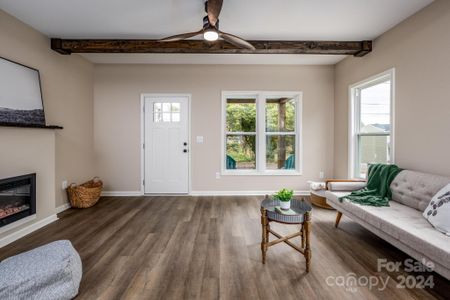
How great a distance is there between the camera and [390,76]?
10.0 ft

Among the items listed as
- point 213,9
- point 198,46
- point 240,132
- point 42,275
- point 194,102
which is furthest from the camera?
point 240,132

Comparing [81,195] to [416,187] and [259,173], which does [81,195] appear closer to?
[259,173]

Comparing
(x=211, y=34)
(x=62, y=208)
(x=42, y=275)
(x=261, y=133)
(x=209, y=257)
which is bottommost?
(x=209, y=257)

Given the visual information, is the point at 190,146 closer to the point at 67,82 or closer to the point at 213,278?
the point at 67,82

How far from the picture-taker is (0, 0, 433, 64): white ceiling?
2510 millimetres

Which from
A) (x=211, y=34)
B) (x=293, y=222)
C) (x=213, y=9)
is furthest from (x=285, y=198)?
(x=213, y=9)

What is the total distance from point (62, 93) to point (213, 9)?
290 centimetres

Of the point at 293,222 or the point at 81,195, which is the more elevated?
the point at 293,222

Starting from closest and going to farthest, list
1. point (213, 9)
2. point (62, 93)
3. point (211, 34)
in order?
point (213, 9), point (211, 34), point (62, 93)

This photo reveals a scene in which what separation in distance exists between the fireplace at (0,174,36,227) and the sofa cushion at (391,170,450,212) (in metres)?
4.47

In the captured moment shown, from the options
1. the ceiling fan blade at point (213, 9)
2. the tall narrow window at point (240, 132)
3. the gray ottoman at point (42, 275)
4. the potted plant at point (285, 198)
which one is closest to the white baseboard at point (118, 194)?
the tall narrow window at point (240, 132)

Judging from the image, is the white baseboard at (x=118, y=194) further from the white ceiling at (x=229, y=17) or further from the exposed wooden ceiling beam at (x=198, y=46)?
the white ceiling at (x=229, y=17)

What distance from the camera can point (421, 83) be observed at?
8.49ft

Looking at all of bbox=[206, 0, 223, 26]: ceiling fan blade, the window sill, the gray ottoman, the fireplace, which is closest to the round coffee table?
the gray ottoman
